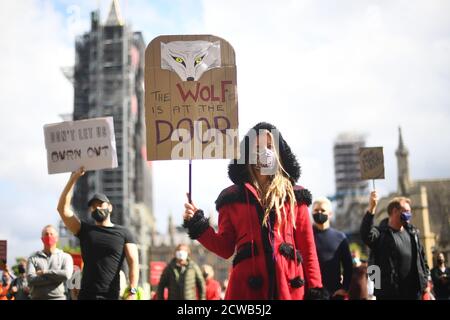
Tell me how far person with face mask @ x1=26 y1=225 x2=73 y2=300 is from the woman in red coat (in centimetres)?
259

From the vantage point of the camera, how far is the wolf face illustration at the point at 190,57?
4.78 metres

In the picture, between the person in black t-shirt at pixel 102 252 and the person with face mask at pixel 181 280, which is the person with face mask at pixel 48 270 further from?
the person with face mask at pixel 181 280

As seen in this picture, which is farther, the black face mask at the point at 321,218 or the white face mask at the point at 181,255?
the white face mask at the point at 181,255

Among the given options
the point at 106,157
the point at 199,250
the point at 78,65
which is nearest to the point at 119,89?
the point at 78,65

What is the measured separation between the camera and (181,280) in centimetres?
888

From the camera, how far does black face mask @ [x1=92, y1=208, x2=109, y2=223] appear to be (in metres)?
5.72

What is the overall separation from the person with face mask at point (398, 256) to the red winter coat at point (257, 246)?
4.57ft

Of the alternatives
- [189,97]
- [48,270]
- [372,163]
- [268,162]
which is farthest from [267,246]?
[48,270]

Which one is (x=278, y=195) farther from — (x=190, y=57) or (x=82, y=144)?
(x=82, y=144)

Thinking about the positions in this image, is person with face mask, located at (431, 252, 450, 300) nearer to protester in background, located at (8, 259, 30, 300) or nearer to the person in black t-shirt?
the person in black t-shirt

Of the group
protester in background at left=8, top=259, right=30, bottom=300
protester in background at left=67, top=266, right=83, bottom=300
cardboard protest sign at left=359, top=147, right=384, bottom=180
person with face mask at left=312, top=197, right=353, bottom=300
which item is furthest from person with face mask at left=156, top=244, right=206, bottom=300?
person with face mask at left=312, top=197, right=353, bottom=300

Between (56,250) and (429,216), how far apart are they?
714 cm

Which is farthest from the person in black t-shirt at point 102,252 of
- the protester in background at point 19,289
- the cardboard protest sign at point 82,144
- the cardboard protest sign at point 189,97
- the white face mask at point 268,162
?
the protester in background at point 19,289
